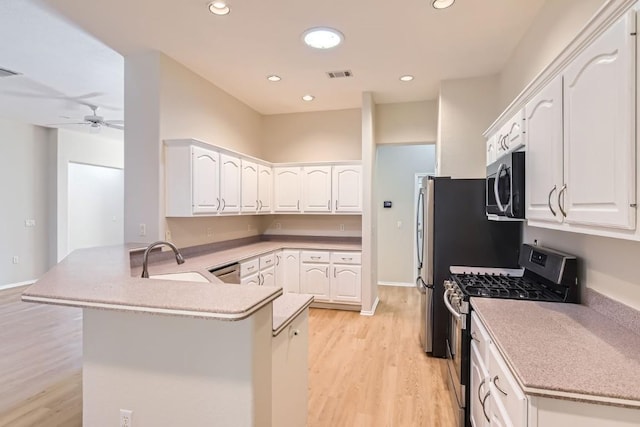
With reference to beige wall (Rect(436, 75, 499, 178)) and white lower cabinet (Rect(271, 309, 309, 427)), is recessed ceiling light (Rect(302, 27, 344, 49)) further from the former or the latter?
white lower cabinet (Rect(271, 309, 309, 427))

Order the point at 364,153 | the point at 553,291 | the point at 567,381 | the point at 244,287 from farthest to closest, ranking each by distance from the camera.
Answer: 1. the point at 364,153
2. the point at 553,291
3. the point at 244,287
4. the point at 567,381

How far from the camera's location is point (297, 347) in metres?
1.75

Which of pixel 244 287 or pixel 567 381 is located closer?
pixel 567 381

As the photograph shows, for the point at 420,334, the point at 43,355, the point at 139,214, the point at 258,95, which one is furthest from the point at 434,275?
the point at 43,355

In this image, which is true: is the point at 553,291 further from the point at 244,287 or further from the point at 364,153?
the point at 364,153

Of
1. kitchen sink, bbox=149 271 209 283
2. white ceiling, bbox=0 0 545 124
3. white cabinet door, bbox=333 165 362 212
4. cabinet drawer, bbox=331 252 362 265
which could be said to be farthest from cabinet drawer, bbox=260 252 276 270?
white ceiling, bbox=0 0 545 124

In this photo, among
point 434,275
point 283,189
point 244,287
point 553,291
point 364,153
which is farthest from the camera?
point 283,189

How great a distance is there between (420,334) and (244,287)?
292cm

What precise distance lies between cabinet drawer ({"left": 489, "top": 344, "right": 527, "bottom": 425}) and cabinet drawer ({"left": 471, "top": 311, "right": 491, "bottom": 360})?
10 centimetres

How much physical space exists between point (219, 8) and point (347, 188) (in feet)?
9.28

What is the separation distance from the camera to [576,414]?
1.02 meters

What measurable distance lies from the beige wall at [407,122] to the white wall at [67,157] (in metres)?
5.77

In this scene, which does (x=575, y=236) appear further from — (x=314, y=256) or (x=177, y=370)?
(x=314, y=256)

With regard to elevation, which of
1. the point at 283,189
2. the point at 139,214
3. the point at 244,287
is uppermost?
the point at 283,189
